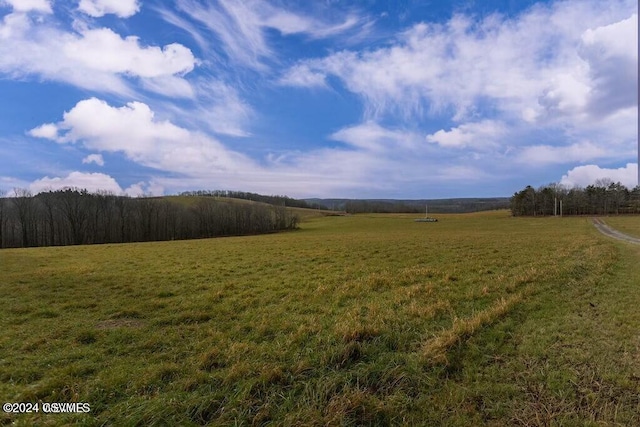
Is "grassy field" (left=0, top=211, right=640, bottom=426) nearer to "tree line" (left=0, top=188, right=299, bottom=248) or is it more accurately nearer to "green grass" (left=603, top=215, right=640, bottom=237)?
"green grass" (left=603, top=215, right=640, bottom=237)

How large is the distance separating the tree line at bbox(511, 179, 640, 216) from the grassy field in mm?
112782

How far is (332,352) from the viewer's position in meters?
5.48

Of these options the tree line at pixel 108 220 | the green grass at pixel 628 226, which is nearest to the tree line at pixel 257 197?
the tree line at pixel 108 220

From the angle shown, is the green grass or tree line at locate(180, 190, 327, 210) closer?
the green grass

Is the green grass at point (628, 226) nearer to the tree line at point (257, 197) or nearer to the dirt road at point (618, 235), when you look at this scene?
the dirt road at point (618, 235)

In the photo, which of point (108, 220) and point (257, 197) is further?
point (257, 197)

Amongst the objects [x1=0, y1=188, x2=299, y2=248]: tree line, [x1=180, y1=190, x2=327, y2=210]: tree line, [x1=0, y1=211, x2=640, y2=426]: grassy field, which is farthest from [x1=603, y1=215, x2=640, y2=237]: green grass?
[x1=180, y1=190, x2=327, y2=210]: tree line

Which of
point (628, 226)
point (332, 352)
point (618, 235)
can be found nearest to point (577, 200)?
point (628, 226)

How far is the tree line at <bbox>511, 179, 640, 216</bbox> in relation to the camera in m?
97.7

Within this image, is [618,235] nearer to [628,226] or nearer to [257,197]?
[628,226]

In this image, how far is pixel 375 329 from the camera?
647 centimetres

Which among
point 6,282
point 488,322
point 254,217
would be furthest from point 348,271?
point 254,217

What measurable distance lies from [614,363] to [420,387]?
333 centimetres

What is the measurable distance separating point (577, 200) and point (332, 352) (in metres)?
127
